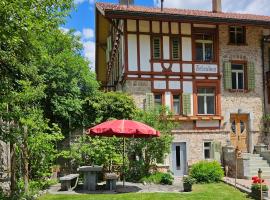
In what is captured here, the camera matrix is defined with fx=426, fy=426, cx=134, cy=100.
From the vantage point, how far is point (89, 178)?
15070 mm

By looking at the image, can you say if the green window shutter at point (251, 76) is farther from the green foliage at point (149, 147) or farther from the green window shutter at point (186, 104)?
the green foliage at point (149, 147)

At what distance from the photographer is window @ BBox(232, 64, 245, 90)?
2252 cm

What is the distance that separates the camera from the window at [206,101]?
2181cm

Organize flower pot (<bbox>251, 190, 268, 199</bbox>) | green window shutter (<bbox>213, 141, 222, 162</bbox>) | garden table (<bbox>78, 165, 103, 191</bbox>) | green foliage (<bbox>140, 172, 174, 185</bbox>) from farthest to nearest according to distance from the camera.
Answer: green window shutter (<bbox>213, 141, 222, 162</bbox>), green foliage (<bbox>140, 172, 174, 185</bbox>), garden table (<bbox>78, 165, 103, 191</bbox>), flower pot (<bbox>251, 190, 268, 199</bbox>)

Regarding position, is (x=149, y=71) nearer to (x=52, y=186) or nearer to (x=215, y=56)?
(x=215, y=56)

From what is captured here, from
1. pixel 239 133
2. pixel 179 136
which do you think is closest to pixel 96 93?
pixel 179 136

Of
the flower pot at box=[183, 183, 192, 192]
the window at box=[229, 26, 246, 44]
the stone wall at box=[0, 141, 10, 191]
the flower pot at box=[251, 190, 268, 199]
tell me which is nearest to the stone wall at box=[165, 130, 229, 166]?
the window at box=[229, 26, 246, 44]

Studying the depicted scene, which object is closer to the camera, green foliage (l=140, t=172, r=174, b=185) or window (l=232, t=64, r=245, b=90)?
green foliage (l=140, t=172, r=174, b=185)

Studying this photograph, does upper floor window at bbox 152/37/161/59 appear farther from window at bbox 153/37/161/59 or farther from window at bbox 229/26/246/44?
window at bbox 229/26/246/44

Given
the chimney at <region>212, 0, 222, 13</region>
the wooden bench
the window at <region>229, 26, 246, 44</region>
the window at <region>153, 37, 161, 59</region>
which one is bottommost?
the wooden bench

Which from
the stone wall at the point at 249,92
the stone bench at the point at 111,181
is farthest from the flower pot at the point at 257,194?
the stone wall at the point at 249,92

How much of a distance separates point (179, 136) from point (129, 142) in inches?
131

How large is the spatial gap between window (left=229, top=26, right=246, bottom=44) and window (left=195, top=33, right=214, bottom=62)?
121 centimetres

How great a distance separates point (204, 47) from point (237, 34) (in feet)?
7.00
